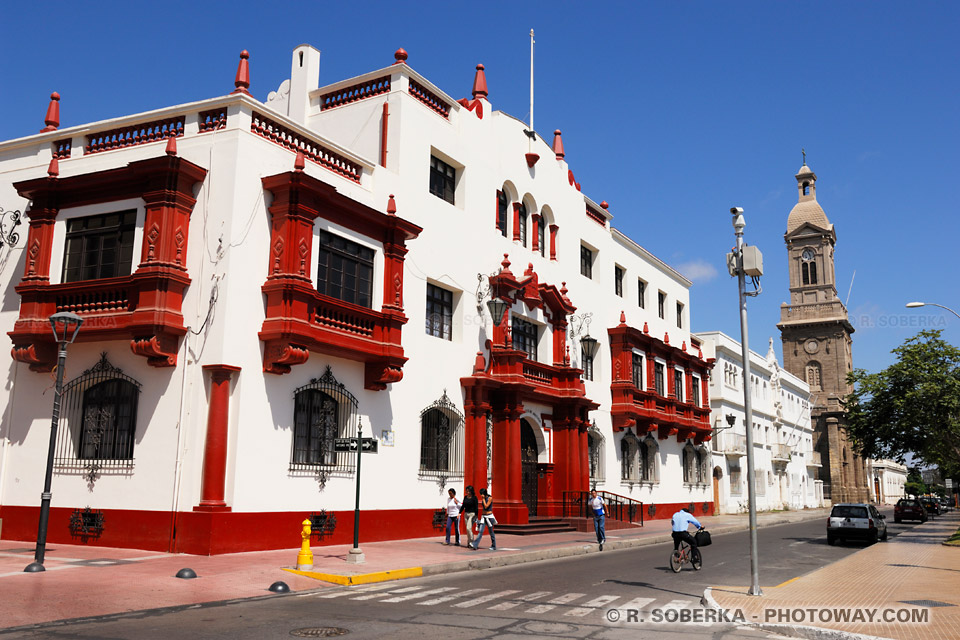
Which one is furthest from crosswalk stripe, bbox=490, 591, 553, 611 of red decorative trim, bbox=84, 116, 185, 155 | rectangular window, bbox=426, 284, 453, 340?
red decorative trim, bbox=84, 116, 185, 155

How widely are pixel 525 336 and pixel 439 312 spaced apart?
5092 mm

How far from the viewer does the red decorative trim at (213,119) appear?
61.8ft

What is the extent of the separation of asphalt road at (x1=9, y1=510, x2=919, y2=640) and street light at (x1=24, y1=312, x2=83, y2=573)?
492cm

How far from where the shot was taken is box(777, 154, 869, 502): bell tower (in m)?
84.5

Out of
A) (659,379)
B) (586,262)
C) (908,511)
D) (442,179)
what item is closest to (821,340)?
(908,511)

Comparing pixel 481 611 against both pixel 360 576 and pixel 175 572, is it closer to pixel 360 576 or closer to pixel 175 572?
pixel 360 576

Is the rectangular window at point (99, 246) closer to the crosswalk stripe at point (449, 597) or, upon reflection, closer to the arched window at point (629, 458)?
the crosswalk stripe at point (449, 597)

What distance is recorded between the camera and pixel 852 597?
1276 centimetres

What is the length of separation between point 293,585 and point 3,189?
14691 millimetres

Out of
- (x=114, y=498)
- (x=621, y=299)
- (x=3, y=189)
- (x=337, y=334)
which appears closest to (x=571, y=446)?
(x=621, y=299)

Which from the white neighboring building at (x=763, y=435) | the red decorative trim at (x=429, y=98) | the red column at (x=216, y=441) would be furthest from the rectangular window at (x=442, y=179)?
the white neighboring building at (x=763, y=435)

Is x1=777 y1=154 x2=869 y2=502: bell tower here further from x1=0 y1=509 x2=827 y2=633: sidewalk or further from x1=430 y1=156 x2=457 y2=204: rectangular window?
x1=0 y1=509 x2=827 y2=633: sidewalk

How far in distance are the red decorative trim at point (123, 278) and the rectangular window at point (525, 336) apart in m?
12.8

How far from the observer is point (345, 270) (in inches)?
818
